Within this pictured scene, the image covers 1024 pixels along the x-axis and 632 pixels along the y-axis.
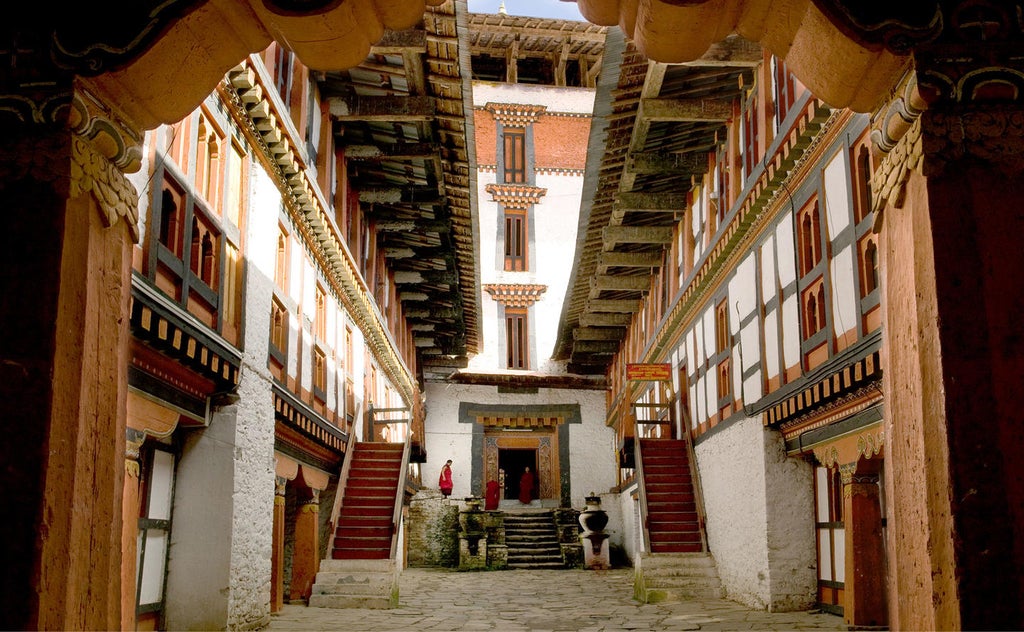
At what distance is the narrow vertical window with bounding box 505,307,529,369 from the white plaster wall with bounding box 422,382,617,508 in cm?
137

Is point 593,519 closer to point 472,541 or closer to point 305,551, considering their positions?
point 472,541

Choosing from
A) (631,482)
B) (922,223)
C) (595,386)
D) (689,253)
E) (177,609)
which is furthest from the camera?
(595,386)

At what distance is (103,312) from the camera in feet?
11.7

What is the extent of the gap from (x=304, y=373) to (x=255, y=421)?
282cm

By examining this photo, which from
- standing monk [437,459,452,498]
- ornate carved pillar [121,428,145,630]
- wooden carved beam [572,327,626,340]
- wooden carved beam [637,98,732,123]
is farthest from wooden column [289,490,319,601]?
wooden carved beam [572,327,626,340]

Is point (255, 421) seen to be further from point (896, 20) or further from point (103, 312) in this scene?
point (896, 20)

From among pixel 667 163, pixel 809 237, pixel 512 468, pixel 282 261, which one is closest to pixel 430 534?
pixel 512 468

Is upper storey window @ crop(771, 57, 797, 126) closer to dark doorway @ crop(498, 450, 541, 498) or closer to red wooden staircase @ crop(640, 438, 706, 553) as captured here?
red wooden staircase @ crop(640, 438, 706, 553)

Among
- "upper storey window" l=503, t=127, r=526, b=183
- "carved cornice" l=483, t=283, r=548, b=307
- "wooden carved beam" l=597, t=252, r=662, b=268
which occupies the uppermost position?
"upper storey window" l=503, t=127, r=526, b=183

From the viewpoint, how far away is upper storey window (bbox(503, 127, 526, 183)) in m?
28.3

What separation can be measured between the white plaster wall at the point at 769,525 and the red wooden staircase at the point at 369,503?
15.2 feet

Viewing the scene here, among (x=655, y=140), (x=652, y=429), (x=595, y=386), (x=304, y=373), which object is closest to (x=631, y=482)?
(x=652, y=429)

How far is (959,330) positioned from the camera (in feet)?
10.6

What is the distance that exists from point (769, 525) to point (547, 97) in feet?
64.5
